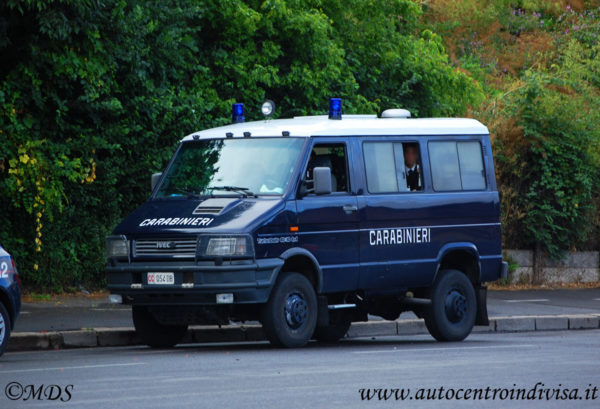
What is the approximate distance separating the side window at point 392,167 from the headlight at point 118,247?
9.33ft

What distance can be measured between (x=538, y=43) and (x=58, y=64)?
2129 centimetres

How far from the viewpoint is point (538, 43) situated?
3594 cm

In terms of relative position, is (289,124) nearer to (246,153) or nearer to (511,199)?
(246,153)

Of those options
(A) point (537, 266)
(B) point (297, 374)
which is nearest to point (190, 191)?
(B) point (297, 374)

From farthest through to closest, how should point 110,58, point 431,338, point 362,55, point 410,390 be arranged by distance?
point 362,55 → point 110,58 → point 431,338 → point 410,390

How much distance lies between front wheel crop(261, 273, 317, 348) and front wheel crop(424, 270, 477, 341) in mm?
1950

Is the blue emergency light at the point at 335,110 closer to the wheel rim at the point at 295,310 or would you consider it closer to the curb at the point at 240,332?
the wheel rim at the point at 295,310

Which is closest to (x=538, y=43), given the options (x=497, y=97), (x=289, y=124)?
(x=497, y=97)

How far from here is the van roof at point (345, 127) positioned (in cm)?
1425

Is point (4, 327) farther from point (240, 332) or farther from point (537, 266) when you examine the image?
point (537, 266)

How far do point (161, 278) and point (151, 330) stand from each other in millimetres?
1127

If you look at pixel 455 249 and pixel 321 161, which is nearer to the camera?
pixel 321 161

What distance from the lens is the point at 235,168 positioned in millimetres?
14086

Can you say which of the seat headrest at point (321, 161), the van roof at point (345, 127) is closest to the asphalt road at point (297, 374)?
the seat headrest at point (321, 161)
